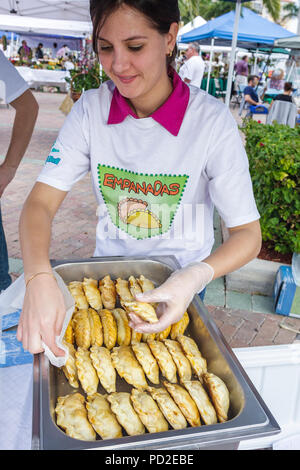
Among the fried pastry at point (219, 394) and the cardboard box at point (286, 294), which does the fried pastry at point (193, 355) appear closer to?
the fried pastry at point (219, 394)

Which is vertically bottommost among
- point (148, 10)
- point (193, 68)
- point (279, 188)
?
point (279, 188)

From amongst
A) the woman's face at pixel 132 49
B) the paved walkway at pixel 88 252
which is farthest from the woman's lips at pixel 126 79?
the paved walkway at pixel 88 252

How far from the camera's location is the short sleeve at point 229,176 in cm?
142

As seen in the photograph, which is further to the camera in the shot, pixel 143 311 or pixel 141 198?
pixel 141 198

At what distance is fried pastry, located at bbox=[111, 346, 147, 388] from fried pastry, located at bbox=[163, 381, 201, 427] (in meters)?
0.09

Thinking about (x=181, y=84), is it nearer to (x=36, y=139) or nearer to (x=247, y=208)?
(x=247, y=208)

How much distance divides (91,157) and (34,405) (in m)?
1.00

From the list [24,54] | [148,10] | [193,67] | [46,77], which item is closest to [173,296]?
[148,10]

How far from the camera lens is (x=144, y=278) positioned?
5.43 feet

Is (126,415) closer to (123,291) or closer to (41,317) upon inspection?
(41,317)

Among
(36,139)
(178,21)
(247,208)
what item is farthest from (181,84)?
(36,139)

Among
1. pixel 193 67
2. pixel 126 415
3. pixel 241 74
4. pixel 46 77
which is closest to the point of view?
pixel 126 415

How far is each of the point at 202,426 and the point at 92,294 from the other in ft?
2.44

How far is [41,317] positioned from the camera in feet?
3.69
